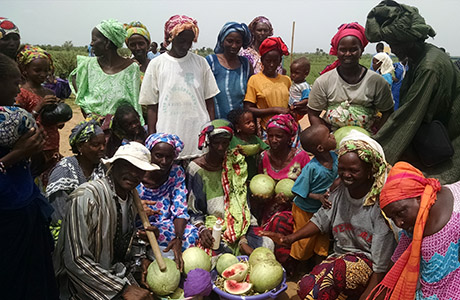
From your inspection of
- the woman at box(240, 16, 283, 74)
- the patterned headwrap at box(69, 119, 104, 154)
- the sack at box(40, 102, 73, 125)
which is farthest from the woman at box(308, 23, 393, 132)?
the sack at box(40, 102, 73, 125)

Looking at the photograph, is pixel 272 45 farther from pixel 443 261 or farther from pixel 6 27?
pixel 443 261

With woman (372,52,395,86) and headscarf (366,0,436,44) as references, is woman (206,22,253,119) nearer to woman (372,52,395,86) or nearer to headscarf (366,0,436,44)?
headscarf (366,0,436,44)

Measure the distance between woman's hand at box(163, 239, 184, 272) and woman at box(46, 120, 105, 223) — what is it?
3.09 ft

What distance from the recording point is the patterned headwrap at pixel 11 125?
2293 millimetres

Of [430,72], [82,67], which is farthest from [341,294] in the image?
[82,67]

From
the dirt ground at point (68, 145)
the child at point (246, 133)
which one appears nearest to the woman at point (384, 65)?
the dirt ground at point (68, 145)

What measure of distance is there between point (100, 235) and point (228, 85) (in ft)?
9.33

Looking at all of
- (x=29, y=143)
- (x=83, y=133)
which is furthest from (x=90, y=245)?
(x=83, y=133)

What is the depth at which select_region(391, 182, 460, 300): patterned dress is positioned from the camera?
8.04ft

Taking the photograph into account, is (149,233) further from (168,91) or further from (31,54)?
(31,54)

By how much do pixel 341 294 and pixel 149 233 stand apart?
1802 mm

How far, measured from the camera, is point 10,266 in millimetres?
2508

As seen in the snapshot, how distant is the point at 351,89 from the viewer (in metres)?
3.95

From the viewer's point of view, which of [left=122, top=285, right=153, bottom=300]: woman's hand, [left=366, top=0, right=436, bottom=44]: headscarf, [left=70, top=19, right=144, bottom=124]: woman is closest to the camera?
[left=122, top=285, right=153, bottom=300]: woman's hand
